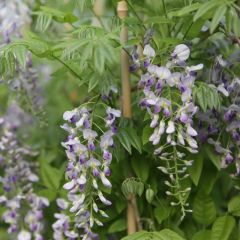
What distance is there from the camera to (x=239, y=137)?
1.56 metres

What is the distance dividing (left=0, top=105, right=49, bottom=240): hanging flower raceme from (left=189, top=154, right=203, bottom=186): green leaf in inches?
23.9

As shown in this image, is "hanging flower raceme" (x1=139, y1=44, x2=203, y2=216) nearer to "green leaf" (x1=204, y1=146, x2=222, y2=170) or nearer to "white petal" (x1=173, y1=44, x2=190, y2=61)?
"white petal" (x1=173, y1=44, x2=190, y2=61)

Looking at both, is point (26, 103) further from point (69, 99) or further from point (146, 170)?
point (69, 99)

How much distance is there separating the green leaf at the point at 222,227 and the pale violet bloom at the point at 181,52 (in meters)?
0.52

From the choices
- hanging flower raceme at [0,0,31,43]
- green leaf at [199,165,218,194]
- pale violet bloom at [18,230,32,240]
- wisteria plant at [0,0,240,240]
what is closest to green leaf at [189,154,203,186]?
wisteria plant at [0,0,240,240]

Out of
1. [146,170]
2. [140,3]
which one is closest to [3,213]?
[146,170]

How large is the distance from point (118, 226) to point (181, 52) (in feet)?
2.08

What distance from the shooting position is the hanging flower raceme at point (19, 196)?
1.91 m

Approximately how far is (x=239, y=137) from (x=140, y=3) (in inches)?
21.7

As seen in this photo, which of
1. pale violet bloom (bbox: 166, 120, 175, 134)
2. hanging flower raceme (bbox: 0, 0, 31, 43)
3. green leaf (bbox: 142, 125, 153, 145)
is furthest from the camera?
hanging flower raceme (bbox: 0, 0, 31, 43)

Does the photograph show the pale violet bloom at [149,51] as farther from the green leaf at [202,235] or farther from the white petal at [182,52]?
the green leaf at [202,235]

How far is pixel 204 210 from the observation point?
1.69 metres

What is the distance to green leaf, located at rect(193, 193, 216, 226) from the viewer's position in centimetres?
168

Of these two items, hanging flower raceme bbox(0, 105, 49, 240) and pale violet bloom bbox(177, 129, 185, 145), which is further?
hanging flower raceme bbox(0, 105, 49, 240)
